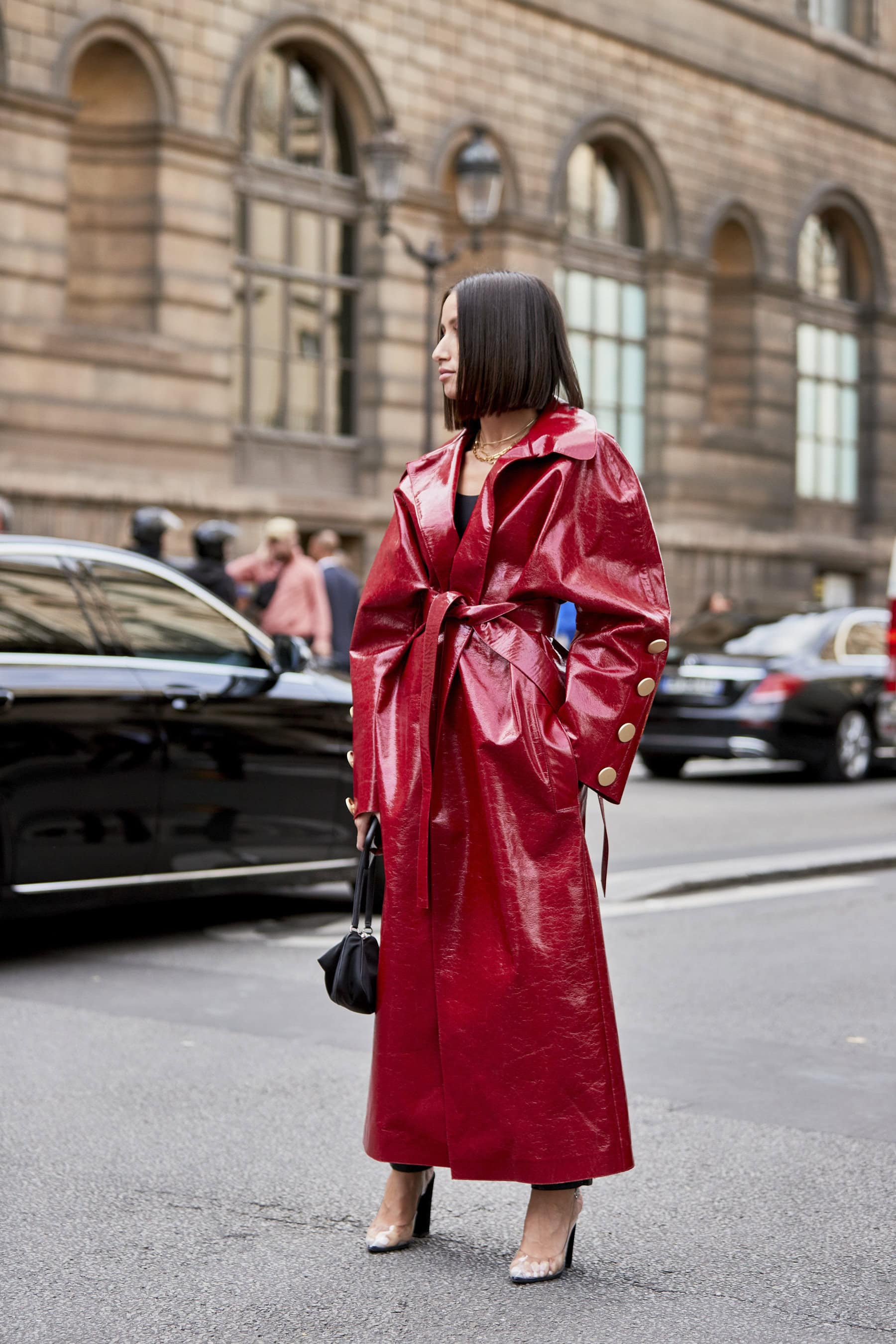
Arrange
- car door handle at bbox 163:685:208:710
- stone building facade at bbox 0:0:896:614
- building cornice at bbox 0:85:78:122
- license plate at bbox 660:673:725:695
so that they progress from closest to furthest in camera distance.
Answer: car door handle at bbox 163:685:208:710 < license plate at bbox 660:673:725:695 < building cornice at bbox 0:85:78:122 < stone building facade at bbox 0:0:896:614

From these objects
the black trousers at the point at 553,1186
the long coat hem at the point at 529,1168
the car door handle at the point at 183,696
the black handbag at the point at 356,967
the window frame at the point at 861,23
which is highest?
the window frame at the point at 861,23

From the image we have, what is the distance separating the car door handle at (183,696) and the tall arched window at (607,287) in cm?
2037

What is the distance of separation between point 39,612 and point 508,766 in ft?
12.6

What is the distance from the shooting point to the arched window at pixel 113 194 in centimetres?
2120

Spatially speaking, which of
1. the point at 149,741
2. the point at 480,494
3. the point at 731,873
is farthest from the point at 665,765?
the point at 480,494

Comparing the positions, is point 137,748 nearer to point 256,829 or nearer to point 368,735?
point 256,829

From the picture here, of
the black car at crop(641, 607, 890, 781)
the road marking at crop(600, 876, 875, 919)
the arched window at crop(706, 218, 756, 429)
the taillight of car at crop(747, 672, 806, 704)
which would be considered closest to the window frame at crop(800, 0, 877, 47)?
the arched window at crop(706, 218, 756, 429)

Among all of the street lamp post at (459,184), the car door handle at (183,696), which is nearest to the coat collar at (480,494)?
the car door handle at (183,696)

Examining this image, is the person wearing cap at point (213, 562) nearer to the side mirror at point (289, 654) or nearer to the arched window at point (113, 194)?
the side mirror at point (289, 654)

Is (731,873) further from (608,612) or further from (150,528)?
(608,612)

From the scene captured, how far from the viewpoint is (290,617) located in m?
14.4

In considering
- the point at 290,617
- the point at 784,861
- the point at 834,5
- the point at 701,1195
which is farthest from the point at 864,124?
the point at 701,1195

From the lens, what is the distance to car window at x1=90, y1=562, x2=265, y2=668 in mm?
7434

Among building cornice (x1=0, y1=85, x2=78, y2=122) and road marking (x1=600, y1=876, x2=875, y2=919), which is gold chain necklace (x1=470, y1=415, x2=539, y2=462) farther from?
building cornice (x1=0, y1=85, x2=78, y2=122)
